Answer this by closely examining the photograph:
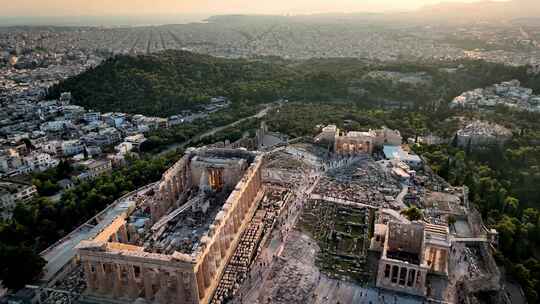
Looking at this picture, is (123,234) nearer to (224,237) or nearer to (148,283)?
(148,283)

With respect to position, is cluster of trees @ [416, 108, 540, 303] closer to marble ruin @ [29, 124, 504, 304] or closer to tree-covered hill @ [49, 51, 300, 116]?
marble ruin @ [29, 124, 504, 304]

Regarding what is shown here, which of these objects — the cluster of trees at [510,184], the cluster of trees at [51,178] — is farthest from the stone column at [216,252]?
the cluster of trees at [51,178]

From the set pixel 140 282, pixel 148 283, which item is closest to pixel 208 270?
pixel 148 283

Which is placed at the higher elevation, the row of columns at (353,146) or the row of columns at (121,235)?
the row of columns at (353,146)

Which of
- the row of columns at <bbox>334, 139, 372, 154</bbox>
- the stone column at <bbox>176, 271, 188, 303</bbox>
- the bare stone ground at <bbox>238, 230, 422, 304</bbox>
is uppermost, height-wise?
the row of columns at <bbox>334, 139, 372, 154</bbox>

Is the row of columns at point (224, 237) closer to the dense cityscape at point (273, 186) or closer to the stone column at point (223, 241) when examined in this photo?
the stone column at point (223, 241)

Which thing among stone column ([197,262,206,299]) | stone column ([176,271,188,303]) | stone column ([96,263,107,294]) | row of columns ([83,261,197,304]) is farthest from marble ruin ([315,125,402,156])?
stone column ([96,263,107,294])
